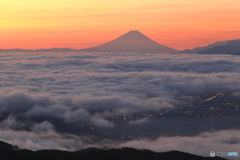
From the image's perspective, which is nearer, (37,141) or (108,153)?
(108,153)

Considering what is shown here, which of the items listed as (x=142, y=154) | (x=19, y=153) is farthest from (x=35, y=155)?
(x=142, y=154)

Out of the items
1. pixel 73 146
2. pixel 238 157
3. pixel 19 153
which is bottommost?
pixel 73 146

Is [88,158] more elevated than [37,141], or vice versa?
[88,158]

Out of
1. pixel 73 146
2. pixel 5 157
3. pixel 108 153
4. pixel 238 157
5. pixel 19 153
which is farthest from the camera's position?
pixel 73 146

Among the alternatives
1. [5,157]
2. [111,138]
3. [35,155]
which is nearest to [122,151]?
[35,155]

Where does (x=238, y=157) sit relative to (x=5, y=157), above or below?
below

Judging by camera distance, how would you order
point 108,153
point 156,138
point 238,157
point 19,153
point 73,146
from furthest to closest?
point 156,138 < point 73,146 < point 238,157 < point 108,153 < point 19,153

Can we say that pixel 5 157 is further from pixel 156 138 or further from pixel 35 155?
pixel 156 138

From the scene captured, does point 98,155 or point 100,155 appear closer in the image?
point 98,155

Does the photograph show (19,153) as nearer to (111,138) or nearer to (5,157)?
(5,157)
